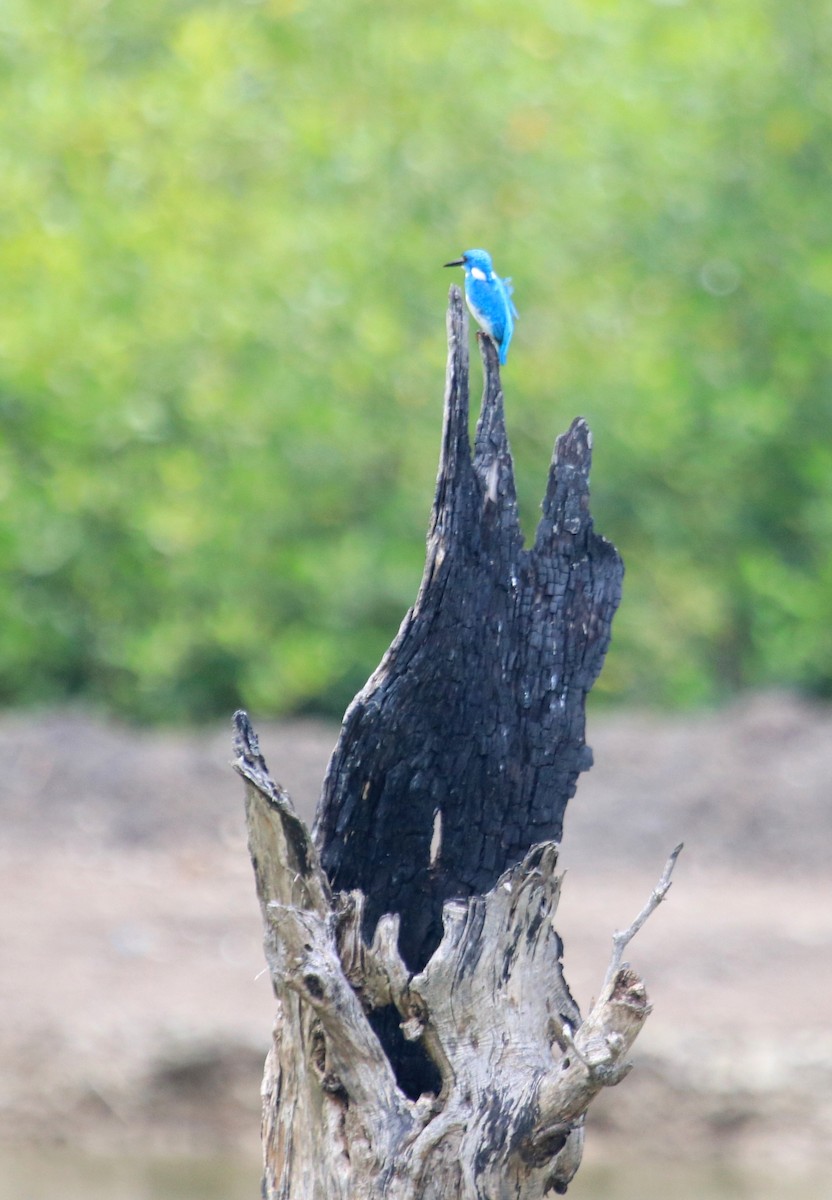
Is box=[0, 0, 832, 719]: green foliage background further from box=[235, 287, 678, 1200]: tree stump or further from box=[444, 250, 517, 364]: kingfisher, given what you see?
box=[235, 287, 678, 1200]: tree stump

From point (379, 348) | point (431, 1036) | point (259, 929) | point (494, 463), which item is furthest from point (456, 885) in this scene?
point (379, 348)

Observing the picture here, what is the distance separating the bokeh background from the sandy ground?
2.3 inches

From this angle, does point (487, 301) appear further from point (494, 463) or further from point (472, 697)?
point (472, 697)

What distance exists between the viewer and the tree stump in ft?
9.50

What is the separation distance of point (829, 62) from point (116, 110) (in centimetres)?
700

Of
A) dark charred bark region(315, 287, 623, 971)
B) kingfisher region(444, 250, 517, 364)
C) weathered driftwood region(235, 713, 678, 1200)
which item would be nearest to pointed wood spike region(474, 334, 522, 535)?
dark charred bark region(315, 287, 623, 971)

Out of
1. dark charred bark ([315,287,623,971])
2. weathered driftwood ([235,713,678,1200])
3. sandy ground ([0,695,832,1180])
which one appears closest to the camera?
weathered driftwood ([235,713,678,1200])

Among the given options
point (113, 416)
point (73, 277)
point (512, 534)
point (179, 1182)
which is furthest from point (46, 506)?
point (512, 534)

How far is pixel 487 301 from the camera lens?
3.55m

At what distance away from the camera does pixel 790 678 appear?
603 inches

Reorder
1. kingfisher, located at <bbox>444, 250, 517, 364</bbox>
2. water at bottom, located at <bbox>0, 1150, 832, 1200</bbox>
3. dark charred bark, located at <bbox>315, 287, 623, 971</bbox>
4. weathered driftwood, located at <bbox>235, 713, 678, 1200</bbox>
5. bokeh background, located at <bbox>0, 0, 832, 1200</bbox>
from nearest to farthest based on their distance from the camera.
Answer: weathered driftwood, located at <bbox>235, 713, 678, 1200</bbox>, dark charred bark, located at <bbox>315, 287, 623, 971</bbox>, kingfisher, located at <bbox>444, 250, 517, 364</bbox>, water at bottom, located at <bbox>0, 1150, 832, 1200</bbox>, bokeh background, located at <bbox>0, 0, 832, 1200</bbox>

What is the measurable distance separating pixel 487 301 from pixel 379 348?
10644mm

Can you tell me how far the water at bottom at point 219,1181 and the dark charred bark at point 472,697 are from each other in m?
5.04

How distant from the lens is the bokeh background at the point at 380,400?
12.8 metres
